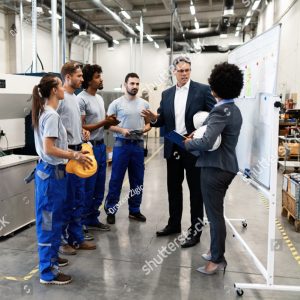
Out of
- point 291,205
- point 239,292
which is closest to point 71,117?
point 239,292

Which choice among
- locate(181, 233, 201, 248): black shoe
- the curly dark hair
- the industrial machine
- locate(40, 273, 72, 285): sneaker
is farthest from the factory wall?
the curly dark hair

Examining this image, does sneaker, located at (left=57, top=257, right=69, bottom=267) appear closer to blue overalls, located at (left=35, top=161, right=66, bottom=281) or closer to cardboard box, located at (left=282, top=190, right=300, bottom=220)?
blue overalls, located at (left=35, top=161, right=66, bottom=281)

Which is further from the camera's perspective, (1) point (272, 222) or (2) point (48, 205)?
(2) point (48, 205)

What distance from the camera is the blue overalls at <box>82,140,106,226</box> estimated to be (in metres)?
2.98

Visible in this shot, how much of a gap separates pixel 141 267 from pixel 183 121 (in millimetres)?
1224

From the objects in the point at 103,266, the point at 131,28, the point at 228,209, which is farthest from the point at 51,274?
the point at 131,28

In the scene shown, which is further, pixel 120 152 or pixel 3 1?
pixel 3 1

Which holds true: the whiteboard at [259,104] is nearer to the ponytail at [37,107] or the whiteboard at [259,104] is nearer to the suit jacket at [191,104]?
the suit jacket at [191,104]

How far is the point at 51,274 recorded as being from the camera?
2209 mm

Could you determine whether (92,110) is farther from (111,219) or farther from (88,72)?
(111,219)

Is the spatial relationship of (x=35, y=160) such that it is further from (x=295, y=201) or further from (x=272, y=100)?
(x=295, y=201)

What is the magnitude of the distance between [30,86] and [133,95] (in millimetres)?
1132

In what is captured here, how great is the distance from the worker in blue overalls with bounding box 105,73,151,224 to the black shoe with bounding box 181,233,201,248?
2.51ft

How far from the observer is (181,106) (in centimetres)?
280
